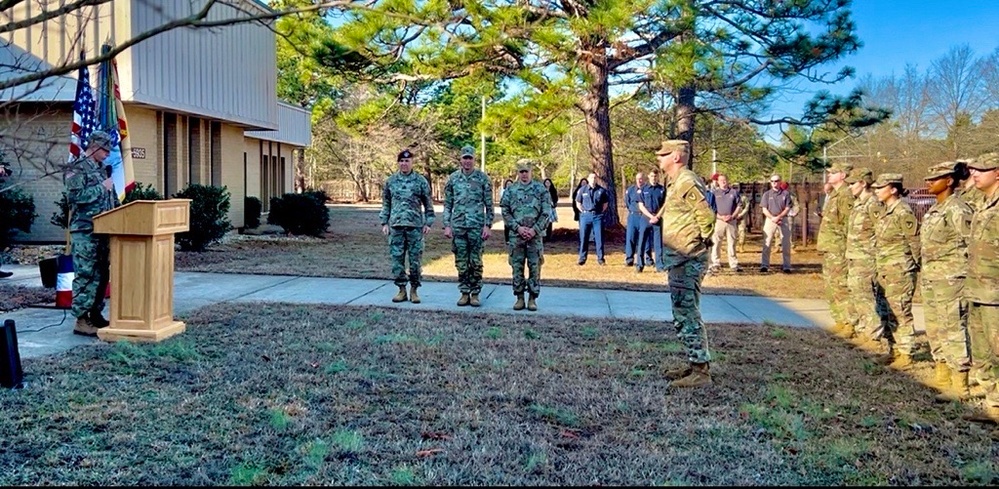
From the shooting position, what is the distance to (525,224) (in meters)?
8.81

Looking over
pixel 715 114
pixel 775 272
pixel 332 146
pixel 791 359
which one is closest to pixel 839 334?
pixel 791 359

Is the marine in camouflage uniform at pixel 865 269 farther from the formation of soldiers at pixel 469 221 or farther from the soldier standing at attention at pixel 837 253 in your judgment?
the formation of soldiers at pixel 469 221

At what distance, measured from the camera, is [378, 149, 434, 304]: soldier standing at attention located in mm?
8938

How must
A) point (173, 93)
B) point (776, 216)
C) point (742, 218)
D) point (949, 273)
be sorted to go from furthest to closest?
point (742, 218) → point (173, 93) → point (776, 216) → point (949, 273)

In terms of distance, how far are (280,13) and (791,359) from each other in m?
5.57

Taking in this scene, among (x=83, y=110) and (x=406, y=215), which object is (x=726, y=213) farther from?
(x=83, y=110)

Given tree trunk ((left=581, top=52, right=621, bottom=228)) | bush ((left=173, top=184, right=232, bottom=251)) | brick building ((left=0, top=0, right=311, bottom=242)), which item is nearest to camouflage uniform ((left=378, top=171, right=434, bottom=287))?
brick building ((left=0, top=0, right=311, bottom=242))

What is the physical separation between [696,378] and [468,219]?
4.10 metres

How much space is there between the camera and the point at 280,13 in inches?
90.7

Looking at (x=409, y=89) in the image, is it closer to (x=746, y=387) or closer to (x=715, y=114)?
(x=715, y=114)

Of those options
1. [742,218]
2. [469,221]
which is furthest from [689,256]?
[742,218]

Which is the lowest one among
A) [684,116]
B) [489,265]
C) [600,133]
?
[489,265]

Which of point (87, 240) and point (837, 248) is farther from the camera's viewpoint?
point (837, 248)

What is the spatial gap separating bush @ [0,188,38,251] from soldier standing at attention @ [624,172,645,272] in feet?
33.7
